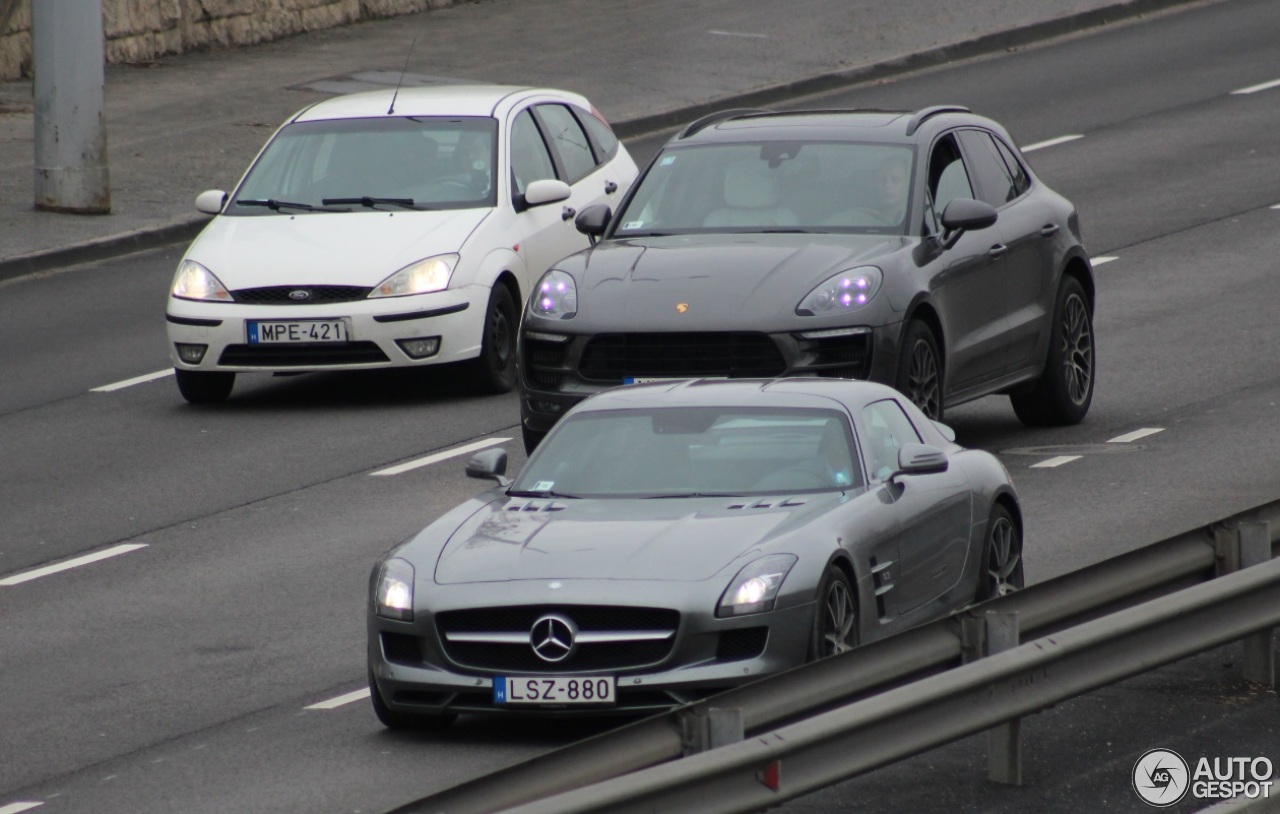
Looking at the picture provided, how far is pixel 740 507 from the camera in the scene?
9.45 m

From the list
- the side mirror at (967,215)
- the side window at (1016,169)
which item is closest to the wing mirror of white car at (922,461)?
the side mirror at (967,215)

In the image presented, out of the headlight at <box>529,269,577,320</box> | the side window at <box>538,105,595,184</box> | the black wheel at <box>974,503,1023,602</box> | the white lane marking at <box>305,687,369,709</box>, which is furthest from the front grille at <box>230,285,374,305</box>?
the white lane marking at <box>305,687,369,709</box>

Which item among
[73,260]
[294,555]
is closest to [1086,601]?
[294,555]

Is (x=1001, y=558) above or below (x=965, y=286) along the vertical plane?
below

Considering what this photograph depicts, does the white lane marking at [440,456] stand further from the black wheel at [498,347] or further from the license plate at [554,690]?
the license plate at [554,690]

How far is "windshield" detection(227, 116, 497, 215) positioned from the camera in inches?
665

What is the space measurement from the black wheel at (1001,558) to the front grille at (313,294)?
6.11 m

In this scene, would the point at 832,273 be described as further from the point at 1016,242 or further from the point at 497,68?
the point at 497,68

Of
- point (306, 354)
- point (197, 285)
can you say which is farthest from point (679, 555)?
point (197, 285)

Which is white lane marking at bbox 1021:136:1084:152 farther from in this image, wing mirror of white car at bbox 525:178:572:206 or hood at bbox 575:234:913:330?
hood at bbox 575:234:913:330

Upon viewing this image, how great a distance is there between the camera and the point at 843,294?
43.1ft

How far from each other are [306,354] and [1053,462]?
15.2 ft

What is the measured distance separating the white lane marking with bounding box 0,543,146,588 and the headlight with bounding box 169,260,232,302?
349 cm

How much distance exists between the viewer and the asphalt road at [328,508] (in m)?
8.67
